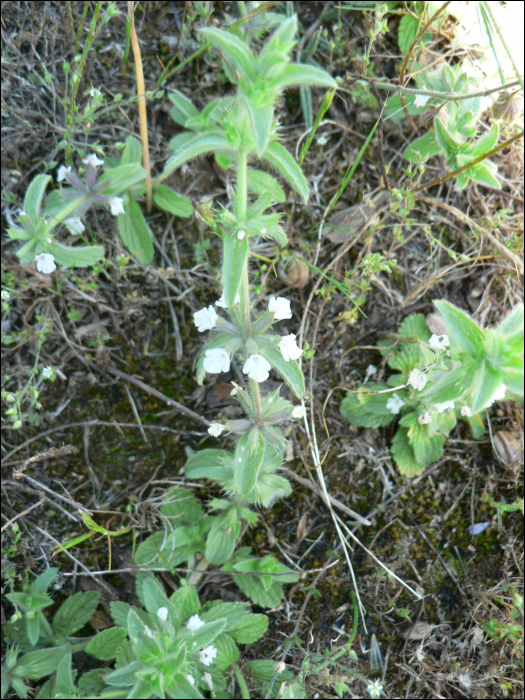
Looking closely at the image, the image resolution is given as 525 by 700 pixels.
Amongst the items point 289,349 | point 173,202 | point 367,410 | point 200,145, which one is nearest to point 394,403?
point 367,410

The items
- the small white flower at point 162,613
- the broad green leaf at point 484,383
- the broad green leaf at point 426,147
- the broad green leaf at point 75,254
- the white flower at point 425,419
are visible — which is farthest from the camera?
the white flower at point 425,419

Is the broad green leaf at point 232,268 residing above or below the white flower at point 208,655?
above

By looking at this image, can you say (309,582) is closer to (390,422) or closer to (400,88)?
(390,422)

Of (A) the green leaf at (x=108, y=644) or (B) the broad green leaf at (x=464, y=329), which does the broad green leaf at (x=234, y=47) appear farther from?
(A) the green leaf at (x=108, y=644)

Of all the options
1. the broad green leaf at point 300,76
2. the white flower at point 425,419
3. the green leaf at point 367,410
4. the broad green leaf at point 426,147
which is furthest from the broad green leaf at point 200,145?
the white flower at point 425,419

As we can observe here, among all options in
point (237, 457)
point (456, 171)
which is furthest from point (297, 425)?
point (456, 171)

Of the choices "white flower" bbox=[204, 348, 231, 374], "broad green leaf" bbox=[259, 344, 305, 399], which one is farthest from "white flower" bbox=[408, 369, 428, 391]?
"white flower" bbox=[204, 348, 231, 374]
